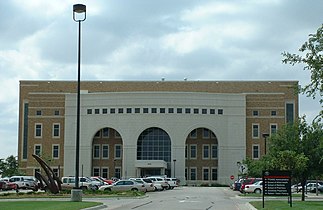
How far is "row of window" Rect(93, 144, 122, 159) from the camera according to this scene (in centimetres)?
11012

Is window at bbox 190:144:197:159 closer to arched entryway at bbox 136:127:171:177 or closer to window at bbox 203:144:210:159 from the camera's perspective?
window at bbox 203:144:210:159

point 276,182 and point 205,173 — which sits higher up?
point 276,182

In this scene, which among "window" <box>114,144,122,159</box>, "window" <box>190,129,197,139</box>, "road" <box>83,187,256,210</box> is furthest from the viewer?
"window" <box>114,144,122,159</box>

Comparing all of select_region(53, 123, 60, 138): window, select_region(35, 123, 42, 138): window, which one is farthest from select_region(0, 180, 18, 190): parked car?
select_region(35, 123, 42, 138): window

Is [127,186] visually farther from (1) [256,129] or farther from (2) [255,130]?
(1) [256,129]

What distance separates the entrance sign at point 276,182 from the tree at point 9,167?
281 feet

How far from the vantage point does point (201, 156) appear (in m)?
110

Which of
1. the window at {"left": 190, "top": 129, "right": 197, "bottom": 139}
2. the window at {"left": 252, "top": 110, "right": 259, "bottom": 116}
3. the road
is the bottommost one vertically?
the road

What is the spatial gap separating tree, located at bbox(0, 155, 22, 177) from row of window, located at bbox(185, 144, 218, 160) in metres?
30.1

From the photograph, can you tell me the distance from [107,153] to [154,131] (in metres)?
9.55

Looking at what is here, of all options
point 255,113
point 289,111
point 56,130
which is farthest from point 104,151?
point 289,111

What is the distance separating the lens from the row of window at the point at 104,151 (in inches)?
4336

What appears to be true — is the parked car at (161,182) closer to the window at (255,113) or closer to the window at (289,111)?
the window at (255,113)

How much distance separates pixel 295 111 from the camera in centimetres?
11669
